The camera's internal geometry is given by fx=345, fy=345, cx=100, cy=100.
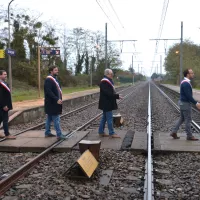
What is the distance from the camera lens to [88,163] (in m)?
6.07

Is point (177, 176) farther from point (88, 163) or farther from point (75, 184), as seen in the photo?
point (75, 184)

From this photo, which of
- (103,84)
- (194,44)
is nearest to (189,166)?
(103,84)

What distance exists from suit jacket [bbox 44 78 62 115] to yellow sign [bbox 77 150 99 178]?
2.52 m

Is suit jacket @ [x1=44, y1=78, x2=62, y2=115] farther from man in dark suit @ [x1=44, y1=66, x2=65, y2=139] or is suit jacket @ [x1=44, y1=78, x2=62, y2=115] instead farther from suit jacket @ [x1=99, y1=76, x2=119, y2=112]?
suit jacket @ [x1=99, y1=76, x2=119, y2=112]

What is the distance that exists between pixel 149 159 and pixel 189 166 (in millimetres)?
781

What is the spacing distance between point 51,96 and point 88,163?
2.95 metres

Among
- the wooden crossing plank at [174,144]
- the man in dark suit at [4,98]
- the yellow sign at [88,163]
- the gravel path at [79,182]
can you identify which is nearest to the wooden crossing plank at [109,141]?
the gravel path at [79,182]

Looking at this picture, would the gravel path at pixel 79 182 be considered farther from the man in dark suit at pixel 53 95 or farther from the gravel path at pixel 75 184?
the man in dark suit at pixel 53 95

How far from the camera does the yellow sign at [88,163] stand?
5754 millimetres

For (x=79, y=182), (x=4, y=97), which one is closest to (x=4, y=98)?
(x=4, y=97)

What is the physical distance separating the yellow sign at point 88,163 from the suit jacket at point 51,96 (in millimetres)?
2520

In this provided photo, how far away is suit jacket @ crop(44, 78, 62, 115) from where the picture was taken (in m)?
8.59

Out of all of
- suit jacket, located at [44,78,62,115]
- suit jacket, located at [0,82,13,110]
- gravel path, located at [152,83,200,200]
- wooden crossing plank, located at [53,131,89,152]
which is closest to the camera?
gravel path, located at [152,83,200,200]

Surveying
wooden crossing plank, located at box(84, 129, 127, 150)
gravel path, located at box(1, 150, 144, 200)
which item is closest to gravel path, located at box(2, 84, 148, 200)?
gravel path, located at box(1, 150, 144, 200)
